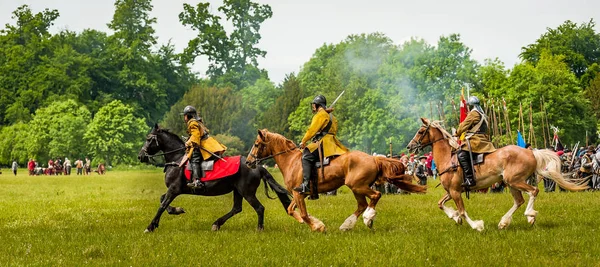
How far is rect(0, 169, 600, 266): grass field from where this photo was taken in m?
11.5

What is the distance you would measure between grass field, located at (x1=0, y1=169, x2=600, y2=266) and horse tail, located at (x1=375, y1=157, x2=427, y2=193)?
842 mm

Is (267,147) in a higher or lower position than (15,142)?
lower

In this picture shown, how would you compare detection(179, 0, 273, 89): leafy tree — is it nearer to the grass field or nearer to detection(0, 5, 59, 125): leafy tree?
detection(0, 5, 59, 125): leafy tree

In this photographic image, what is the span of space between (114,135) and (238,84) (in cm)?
2352

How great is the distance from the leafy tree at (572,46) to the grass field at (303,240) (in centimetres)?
6175

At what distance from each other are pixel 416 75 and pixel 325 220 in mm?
56283

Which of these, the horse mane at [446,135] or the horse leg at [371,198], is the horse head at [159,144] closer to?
the horse leg at [371,198]

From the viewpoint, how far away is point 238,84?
107812 mm

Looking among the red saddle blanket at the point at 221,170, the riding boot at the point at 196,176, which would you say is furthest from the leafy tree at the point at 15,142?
the red saddle blanket at the point at 221,170

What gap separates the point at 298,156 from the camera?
15633 millimetres

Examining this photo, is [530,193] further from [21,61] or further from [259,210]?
[21,61]

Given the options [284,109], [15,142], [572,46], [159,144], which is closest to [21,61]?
[15,142]

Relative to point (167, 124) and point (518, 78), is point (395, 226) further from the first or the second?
point (167, 124)

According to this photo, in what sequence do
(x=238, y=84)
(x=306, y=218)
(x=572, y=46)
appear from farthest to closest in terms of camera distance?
(x=238, y=84) → (x=572, y=46) → (x=306, y=218)
